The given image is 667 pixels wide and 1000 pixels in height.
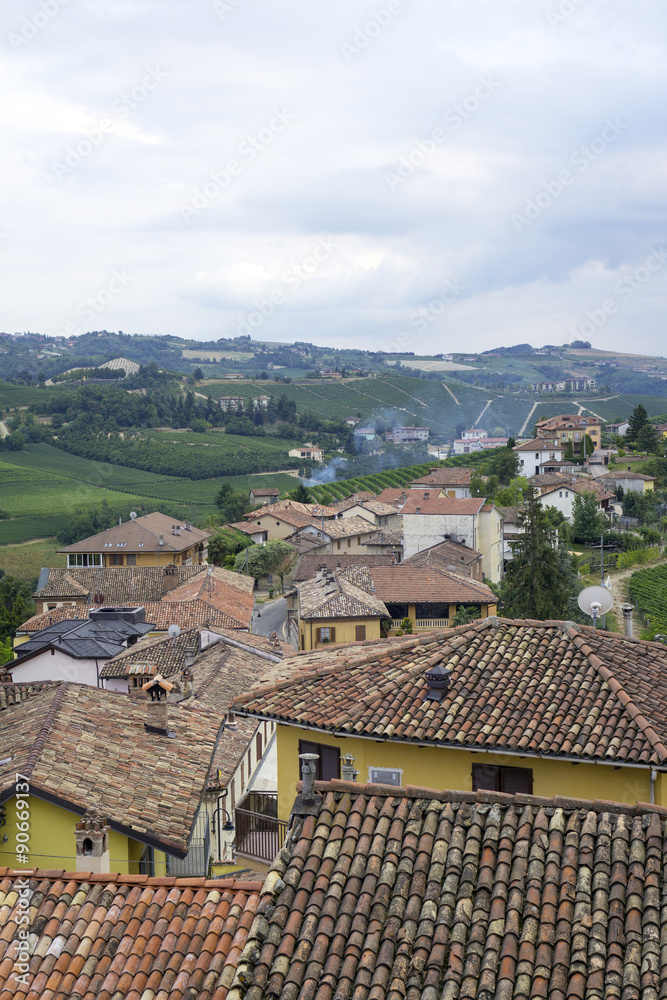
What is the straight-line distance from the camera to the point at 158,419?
146750mm

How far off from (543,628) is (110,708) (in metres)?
7.57

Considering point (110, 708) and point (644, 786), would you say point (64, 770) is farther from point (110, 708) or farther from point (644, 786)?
point (644, 786)

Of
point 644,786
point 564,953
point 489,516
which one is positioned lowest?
point 489,516

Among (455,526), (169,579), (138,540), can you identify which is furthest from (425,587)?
(138,540)

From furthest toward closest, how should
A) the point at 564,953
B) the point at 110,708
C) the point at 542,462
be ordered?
the point at 542,462 → the point at 110,708 → the point at 564,953

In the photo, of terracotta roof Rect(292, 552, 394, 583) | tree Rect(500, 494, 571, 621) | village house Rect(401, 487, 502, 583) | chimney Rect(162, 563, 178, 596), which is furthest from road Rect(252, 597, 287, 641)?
tree Rect(500, 494, 571, 621)

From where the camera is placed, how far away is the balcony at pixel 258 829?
13.4m

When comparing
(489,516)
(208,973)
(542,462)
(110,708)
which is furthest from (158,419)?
(208,973)

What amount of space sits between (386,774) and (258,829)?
2.83 metres

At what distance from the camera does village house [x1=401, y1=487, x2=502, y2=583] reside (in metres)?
59.0

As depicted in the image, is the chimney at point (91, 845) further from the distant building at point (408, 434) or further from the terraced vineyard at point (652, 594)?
the distant building at point (408, 434)

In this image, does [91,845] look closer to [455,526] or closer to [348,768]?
[348,768]

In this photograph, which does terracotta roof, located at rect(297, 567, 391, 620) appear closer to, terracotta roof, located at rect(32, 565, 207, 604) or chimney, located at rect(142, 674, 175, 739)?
terracotta roof, located at rect(32, 565, 207, 604)

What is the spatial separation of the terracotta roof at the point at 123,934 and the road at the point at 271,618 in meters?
37.5
